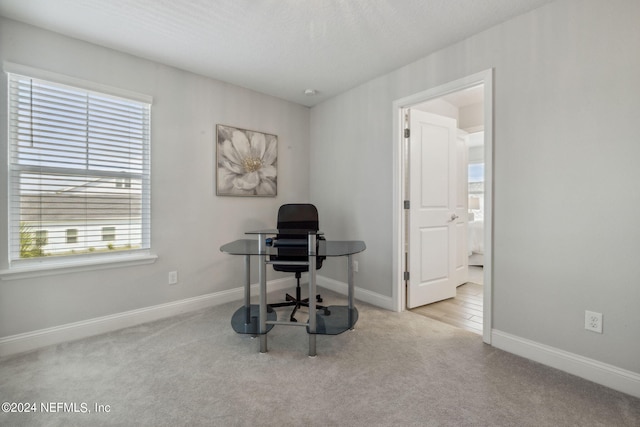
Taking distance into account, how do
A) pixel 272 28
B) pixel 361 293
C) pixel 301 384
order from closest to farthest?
pixel 301 384
pixel 272 28
pixel 361 293

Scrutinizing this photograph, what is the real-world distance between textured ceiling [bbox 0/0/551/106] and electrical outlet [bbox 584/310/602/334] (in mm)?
2080

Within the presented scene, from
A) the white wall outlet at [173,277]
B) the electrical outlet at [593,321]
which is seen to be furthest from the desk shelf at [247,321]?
the electrical outlet at [593,321]

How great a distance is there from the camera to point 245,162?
330 centimetres

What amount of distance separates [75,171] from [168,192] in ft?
2.33

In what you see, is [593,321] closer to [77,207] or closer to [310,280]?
[310,280]

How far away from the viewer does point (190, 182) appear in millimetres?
2914

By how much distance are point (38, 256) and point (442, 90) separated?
360 cm

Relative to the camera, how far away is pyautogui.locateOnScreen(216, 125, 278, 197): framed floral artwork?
3.12 metres

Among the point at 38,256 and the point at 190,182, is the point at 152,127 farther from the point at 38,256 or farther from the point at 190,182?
the point at 38,256

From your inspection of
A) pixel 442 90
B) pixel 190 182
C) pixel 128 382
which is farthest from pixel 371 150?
pixel 128 382

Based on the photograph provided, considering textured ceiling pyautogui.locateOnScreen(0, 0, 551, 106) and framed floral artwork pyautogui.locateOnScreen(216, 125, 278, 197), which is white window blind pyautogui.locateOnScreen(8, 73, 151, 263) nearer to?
textured ceiling pyautogui.locateOnScreen(0, 0, 551, 106)

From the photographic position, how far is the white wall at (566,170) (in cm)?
164

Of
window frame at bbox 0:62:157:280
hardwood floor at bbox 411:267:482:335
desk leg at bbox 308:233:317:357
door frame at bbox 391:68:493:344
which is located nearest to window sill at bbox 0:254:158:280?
window frame at bbox 0:62:157:280

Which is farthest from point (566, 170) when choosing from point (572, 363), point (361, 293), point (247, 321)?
point (247, 321)
